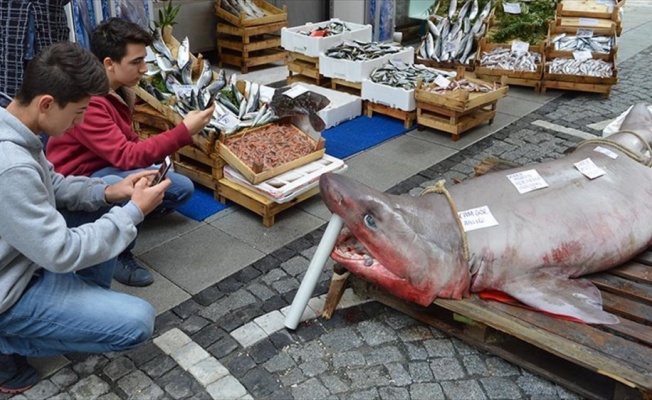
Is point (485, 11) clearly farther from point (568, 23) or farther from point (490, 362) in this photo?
point (490, 362)

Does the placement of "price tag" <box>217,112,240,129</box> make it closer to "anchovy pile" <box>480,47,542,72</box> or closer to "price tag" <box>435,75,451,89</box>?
"price tag" <box>435,75,451,89</box>

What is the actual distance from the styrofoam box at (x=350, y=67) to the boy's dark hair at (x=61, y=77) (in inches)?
169

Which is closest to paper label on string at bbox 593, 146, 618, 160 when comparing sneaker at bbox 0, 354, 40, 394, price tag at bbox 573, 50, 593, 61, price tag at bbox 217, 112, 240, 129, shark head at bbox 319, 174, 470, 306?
shark head at bbox 319, 174, 470, 306

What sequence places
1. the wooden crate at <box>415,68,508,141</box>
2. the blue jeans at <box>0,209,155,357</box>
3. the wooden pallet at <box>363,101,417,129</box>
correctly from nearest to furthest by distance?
the blue jeans at <box>0,209,155,357</box> → the wooden crate at <box>415,68,508,141</box> → the wooden pallet at <box>363,101,417,129</box>

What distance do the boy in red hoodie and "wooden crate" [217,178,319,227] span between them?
29.6 inches

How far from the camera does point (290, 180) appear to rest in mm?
4586

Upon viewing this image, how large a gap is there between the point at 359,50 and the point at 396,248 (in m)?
4.32

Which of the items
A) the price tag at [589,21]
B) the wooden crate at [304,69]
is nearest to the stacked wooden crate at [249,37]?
the wooden crate at [304,69]

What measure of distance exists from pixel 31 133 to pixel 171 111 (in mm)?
2352

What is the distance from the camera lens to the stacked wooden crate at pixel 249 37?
7926 mm

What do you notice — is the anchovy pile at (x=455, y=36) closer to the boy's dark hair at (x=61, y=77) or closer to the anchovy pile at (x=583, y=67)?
the anchovy pile at (x=583, y=67)

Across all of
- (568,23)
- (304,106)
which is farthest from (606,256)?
(568,23)

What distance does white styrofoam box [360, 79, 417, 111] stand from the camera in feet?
20.9

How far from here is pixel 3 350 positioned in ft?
9.28
